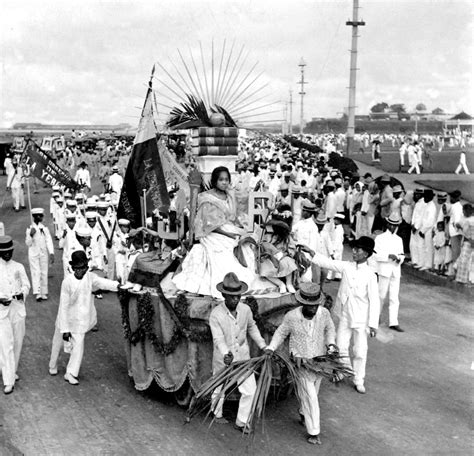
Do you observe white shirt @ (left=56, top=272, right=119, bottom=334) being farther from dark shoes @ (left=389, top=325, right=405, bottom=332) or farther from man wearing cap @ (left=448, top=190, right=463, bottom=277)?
man wearing cap @ (left=448, top=190, right=463, bottom=277)

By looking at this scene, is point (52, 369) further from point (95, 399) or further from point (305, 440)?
point (305, 440)

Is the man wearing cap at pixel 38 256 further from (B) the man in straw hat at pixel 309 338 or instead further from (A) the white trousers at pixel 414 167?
(A) the white trousers at pixel 414 167

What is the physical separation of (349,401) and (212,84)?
→ 13.5 ft

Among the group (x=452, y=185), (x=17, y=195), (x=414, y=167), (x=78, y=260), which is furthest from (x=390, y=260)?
(x=414, y=167)

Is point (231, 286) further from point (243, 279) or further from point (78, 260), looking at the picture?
point (78, 260)

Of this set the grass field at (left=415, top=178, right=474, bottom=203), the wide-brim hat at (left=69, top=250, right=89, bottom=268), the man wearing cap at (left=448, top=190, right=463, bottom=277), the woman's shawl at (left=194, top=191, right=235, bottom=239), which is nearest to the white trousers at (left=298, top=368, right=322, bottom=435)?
the woman's shawl at (left=194, top=191, right=235, bottom=239)

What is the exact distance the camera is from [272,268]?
7.05 m

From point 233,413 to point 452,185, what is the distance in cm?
1779

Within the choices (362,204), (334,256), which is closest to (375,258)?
(334,256)

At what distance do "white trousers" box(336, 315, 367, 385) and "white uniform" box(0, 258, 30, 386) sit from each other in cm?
359

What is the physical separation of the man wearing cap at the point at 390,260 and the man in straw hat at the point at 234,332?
3561 mm

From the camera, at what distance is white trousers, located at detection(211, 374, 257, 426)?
601cm

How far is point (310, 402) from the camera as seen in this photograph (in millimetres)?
5945

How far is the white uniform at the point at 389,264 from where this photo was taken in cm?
917
